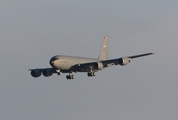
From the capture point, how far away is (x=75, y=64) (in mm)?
136375

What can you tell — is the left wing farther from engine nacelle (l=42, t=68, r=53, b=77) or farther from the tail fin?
the tail fin

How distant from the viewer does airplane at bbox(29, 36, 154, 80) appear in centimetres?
13371

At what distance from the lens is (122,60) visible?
5369 inches

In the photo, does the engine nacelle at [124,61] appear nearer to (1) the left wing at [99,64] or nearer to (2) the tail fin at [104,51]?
(1) the left wing at [99,64]

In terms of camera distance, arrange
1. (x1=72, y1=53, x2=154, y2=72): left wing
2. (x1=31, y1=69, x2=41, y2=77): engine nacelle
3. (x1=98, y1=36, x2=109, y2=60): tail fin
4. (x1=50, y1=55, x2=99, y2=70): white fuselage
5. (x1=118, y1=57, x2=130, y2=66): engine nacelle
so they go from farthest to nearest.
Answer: (x1=98, y1=36, x2=109, y2=60): tail fin, (x1=31, y1=69, x2=41, y2=77): engine nacelle, (x1=72, y1=53, x2=154, y2=72): left wing, (x1=118, y1=57, x2=130, y2=66): engine nacelle, (x1=50, y1=55, x2=99, y2=70): white fuselage

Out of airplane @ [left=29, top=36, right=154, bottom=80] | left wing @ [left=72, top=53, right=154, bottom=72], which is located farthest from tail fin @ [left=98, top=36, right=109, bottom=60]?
left wing @ [left=72, top=53, right=154, bottom=72]

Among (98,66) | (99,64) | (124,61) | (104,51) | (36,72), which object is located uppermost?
(104,51)

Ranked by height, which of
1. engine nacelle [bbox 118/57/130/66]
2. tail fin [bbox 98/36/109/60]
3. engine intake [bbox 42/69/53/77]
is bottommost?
engine intake [bbox 42/69/53/77]

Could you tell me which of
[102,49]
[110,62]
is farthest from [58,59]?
[102,49]

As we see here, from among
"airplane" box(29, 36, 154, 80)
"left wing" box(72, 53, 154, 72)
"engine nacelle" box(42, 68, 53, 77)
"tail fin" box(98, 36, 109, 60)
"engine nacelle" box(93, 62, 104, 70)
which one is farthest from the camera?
"tail fin" box(98, 36, 109, 60)

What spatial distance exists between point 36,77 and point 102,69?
13.9 metres

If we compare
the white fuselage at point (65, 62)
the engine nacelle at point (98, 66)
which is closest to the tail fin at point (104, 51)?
the engine nacelle at point (98, 66)

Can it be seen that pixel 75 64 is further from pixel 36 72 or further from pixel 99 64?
pixel 36 72

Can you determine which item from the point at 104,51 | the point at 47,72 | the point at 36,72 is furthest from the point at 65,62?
the point at 104,51
